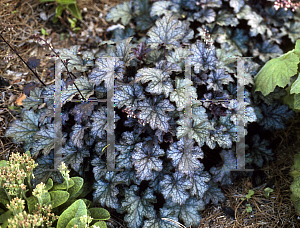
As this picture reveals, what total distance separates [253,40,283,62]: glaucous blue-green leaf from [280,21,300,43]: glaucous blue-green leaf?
0.81 ft

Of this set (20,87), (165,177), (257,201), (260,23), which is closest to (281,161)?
(257,201)

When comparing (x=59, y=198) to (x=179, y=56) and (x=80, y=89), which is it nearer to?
(x=80, y=89)

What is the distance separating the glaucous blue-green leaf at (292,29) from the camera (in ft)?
9.25

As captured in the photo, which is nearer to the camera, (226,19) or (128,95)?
(128,95)

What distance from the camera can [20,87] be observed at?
8.82 ft

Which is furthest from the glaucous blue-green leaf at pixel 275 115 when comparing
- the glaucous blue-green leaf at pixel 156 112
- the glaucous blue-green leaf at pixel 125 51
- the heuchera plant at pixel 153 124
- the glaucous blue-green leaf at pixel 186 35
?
the glaucous blue-green leaf at pixel 125 51

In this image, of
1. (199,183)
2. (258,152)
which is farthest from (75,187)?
(258,152)

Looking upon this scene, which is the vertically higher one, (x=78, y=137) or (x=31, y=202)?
(x=78, y=137)

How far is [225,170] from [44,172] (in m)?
1.55

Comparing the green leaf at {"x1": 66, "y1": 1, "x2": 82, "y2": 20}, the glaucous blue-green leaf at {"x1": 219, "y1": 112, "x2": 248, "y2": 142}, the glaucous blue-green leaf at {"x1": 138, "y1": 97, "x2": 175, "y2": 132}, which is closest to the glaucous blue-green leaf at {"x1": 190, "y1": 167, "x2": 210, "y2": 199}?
the glaucous blue-green leaf at {"x1": 219, "y1": 112, "x2": 248, "y2": 142}

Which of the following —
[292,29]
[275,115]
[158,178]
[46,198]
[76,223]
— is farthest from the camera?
[292,29]

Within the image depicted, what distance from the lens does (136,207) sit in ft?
6.70

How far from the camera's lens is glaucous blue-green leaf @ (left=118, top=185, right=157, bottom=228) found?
2010mm

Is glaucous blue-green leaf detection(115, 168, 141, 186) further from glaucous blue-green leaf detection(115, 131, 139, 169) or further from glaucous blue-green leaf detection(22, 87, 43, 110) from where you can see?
glaucous blue-green leaf detection(22, 87, 43, 110)
